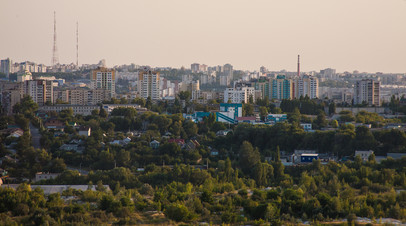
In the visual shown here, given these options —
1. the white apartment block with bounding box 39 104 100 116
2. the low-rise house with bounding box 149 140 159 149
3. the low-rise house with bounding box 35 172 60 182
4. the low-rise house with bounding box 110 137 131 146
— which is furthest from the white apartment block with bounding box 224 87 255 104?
the low-rise house with bounding box 35 172 60 182

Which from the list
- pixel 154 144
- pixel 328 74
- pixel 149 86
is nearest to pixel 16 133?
pixel 154 144

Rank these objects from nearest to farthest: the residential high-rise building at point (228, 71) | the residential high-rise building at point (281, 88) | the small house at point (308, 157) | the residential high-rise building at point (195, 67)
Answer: the small house at point (308, 157), the residential high-rise building at point (281, 88), the residential high-rise building at point (228, 71), the residential high-rise building at point (195, 67)

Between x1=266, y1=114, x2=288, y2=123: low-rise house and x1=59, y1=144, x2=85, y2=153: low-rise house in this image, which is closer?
x1=59, y1=144, x2=85, y2=153: low-rise house

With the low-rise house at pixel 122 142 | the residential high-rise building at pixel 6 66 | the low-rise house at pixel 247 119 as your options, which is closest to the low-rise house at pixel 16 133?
the low-rise house at pixel 122 142

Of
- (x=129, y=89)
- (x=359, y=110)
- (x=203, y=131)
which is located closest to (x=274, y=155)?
(x=203, y=131)

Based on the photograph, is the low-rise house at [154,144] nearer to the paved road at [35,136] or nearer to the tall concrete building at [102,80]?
the paved road at [35,136]

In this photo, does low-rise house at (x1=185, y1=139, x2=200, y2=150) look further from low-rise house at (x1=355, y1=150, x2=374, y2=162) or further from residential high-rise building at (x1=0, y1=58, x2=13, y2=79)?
residential high-rise building at (x1=0, y1=58, x2=13, y2=79)

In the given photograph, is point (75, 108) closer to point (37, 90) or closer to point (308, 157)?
point (37, 90)
